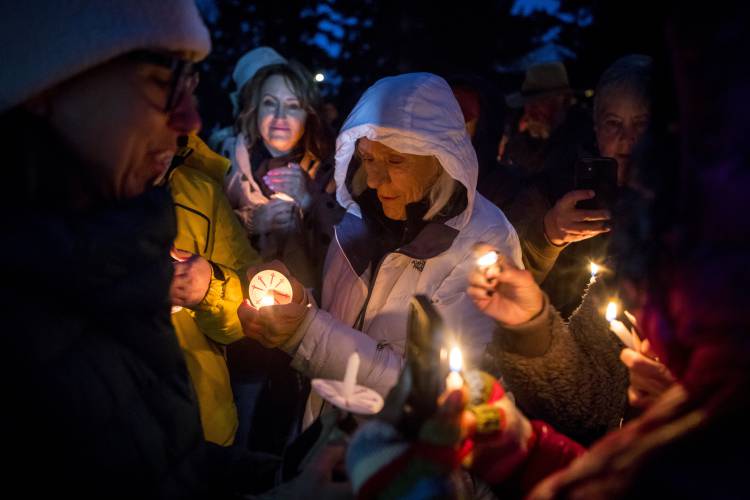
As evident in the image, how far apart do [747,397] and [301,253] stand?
3.39 m

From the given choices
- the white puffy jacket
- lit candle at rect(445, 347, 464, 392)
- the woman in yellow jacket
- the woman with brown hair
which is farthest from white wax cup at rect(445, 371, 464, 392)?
the woman with brown hair

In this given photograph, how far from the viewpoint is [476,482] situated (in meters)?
2.17

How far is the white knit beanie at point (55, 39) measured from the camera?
1321 mm

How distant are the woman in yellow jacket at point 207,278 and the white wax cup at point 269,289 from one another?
0.17m

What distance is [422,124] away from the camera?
2.92 m

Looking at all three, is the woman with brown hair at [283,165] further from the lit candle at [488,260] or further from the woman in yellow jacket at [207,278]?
the lit candle at [488,260]

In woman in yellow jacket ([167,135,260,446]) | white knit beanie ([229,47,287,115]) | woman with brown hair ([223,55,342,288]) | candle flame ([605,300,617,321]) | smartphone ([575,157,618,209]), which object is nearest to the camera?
candle flame ([605,300,617,321])

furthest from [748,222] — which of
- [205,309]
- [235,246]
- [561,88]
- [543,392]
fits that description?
[561,88]

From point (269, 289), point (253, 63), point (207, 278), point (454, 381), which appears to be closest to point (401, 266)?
point (269, 289)

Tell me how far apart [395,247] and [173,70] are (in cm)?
173

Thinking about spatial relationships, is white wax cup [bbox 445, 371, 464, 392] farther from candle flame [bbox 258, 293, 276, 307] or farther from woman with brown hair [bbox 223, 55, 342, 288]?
woman with brown hair [bbox 223, 55, 342, 288]

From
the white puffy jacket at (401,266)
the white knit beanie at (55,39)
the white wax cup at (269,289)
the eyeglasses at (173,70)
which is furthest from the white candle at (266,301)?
the white knit beanie at (55,39)

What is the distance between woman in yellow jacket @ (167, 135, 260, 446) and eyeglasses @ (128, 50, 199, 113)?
3.24ft

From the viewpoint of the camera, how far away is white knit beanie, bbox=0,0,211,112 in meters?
1.32
